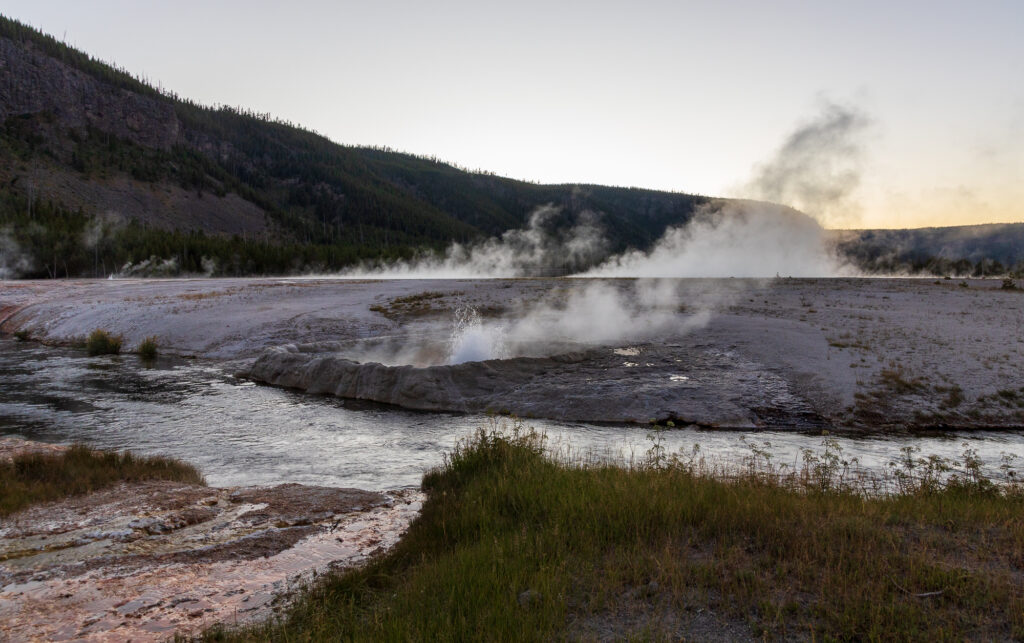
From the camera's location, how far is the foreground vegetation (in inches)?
157

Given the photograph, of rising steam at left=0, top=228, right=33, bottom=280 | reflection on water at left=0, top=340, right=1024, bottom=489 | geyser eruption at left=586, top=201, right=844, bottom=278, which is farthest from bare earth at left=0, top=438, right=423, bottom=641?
rising steam at left=0, top=228, right=33, bottom=280

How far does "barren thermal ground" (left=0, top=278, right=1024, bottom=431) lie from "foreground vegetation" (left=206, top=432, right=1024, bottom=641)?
660 centimetres

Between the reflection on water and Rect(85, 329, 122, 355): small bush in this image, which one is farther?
Rect(85, 329, 122, 355): small bush

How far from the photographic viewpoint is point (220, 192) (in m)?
149

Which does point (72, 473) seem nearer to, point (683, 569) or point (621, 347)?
point (683, 569)

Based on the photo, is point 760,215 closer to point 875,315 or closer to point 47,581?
point 875,315

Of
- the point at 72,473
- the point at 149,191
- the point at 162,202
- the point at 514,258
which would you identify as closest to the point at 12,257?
the point at 162,202

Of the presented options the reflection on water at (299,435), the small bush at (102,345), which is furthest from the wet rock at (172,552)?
the small bush at (102,345)

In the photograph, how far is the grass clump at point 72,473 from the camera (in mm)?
8039

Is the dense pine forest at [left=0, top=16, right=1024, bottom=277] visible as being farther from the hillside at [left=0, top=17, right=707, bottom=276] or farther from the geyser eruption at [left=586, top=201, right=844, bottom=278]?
the geyser eruption at [left=586, top=201, right=844, bottom=278]

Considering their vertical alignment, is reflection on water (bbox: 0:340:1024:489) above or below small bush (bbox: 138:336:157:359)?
below

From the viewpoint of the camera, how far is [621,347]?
19.8 metres

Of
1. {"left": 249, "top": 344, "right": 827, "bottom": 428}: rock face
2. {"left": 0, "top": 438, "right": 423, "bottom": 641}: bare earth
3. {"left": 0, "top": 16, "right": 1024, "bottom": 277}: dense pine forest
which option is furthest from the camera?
{"left": 0, "top": 16, "right": 1024, "bottom": 277}: dense pine forest

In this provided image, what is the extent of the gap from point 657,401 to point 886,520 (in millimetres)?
8590
